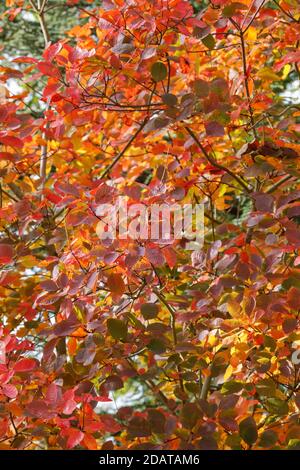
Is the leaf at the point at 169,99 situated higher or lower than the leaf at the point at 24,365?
higher

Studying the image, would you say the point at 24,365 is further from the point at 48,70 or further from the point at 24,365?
the point at 48,70

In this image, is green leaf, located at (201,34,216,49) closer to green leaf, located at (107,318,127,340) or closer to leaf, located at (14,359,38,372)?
green leaf, located at (107,318,127,340)

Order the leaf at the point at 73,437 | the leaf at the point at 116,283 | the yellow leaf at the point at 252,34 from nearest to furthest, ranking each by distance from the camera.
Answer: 1. the leaf at the point at 73,437
2. the leaf at the point at 116,283
3. the yellow leaf at the point at 252,34

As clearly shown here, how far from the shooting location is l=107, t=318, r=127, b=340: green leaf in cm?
170

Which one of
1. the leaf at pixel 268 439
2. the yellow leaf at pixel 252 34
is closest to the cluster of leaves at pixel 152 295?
the leaf at pixel 268 439

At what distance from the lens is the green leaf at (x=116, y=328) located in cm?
170

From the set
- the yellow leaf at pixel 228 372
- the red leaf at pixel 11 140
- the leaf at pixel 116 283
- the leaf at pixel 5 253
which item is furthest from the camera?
the red leaf at pixel 11 140

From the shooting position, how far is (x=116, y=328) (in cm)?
171

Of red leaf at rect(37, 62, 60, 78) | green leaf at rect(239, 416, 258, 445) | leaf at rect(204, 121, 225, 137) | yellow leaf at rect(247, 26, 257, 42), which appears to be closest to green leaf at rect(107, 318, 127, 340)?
green leaf at rect(239, 416, 258, 445)

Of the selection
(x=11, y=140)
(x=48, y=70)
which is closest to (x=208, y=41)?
(x=48, y=70)

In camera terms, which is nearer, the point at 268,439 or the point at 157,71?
the point at 268,439

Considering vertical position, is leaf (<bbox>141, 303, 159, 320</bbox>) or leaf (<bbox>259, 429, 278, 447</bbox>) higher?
leaf (<bbox>141, 303, 159, 320</bbox>)

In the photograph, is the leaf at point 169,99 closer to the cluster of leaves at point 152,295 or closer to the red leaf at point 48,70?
the cluster of leaves at point 152,295

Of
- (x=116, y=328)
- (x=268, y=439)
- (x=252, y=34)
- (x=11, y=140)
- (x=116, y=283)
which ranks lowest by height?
(x=268, y=439)
